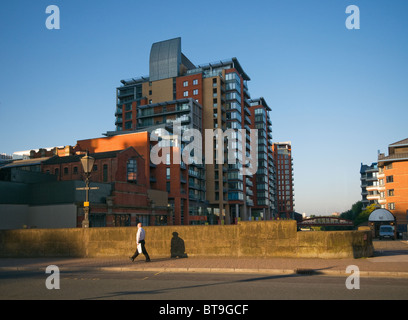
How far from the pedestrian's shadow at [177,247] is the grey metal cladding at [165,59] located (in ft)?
302

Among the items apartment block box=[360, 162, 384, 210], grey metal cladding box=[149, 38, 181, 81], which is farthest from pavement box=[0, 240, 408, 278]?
apartment block box=[360, 162, 384, 210]

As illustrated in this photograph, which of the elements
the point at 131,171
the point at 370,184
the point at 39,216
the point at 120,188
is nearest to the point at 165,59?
the point at 131,171

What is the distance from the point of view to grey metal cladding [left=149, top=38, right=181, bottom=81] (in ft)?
347

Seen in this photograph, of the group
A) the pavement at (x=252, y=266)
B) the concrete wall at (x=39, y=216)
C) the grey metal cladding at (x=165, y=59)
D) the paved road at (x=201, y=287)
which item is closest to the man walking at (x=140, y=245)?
the pavement at (x=252, y=266)

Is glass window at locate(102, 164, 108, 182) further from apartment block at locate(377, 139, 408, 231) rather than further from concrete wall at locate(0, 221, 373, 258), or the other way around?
apartment block at locate(377, 139, 408, 231)

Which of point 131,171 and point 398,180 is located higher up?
point 131,171

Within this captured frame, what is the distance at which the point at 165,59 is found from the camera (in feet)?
352

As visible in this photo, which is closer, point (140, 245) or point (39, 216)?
point (140, 245)

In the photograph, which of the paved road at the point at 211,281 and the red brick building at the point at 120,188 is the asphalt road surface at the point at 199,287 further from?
the red brick building at the point at 120,188

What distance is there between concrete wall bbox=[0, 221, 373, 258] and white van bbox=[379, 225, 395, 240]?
3004 cm

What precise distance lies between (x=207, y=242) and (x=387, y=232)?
1327 inches

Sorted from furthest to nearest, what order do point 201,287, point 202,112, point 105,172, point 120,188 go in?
point 202,112, point 105,172, point 120,188, point 201,287

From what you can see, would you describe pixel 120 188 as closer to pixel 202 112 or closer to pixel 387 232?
pixel 387 232
